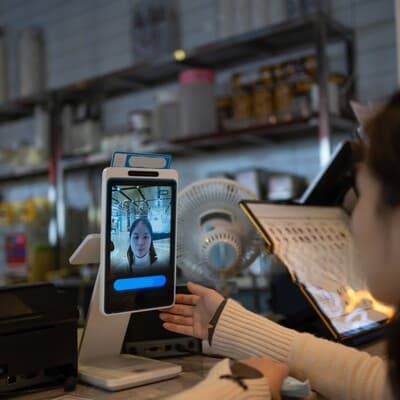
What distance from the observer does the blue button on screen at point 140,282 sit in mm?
976

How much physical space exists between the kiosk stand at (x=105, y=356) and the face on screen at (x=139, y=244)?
0.04 metres

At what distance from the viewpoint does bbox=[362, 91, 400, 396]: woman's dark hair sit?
2.13 ft

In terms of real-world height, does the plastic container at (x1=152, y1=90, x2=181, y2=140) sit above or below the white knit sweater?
above

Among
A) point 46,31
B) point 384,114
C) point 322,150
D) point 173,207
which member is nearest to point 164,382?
point 173,207

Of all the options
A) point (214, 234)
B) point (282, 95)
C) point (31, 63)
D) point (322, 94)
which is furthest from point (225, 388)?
point (31, 63)

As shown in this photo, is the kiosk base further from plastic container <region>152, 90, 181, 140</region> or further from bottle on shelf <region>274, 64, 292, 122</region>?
plastic container <region>152, 90, 181, 140</region>

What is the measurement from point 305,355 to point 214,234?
0.40 meters

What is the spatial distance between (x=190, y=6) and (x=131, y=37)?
480mm

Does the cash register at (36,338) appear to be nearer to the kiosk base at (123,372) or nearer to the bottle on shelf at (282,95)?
the kiosk base at (123,372)

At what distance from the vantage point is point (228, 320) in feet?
3.44

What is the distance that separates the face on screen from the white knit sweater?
0.12 meters

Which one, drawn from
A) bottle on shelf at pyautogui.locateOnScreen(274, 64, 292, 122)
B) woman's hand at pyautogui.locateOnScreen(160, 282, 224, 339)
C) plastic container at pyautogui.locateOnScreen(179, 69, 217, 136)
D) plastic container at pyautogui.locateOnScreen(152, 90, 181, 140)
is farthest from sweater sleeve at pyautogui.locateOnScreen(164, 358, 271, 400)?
plastic container at pyautogui.locateOnScreen(152, 90, 181, 140)

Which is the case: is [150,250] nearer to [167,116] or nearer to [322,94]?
[322,94]

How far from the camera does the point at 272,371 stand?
0.91 m
